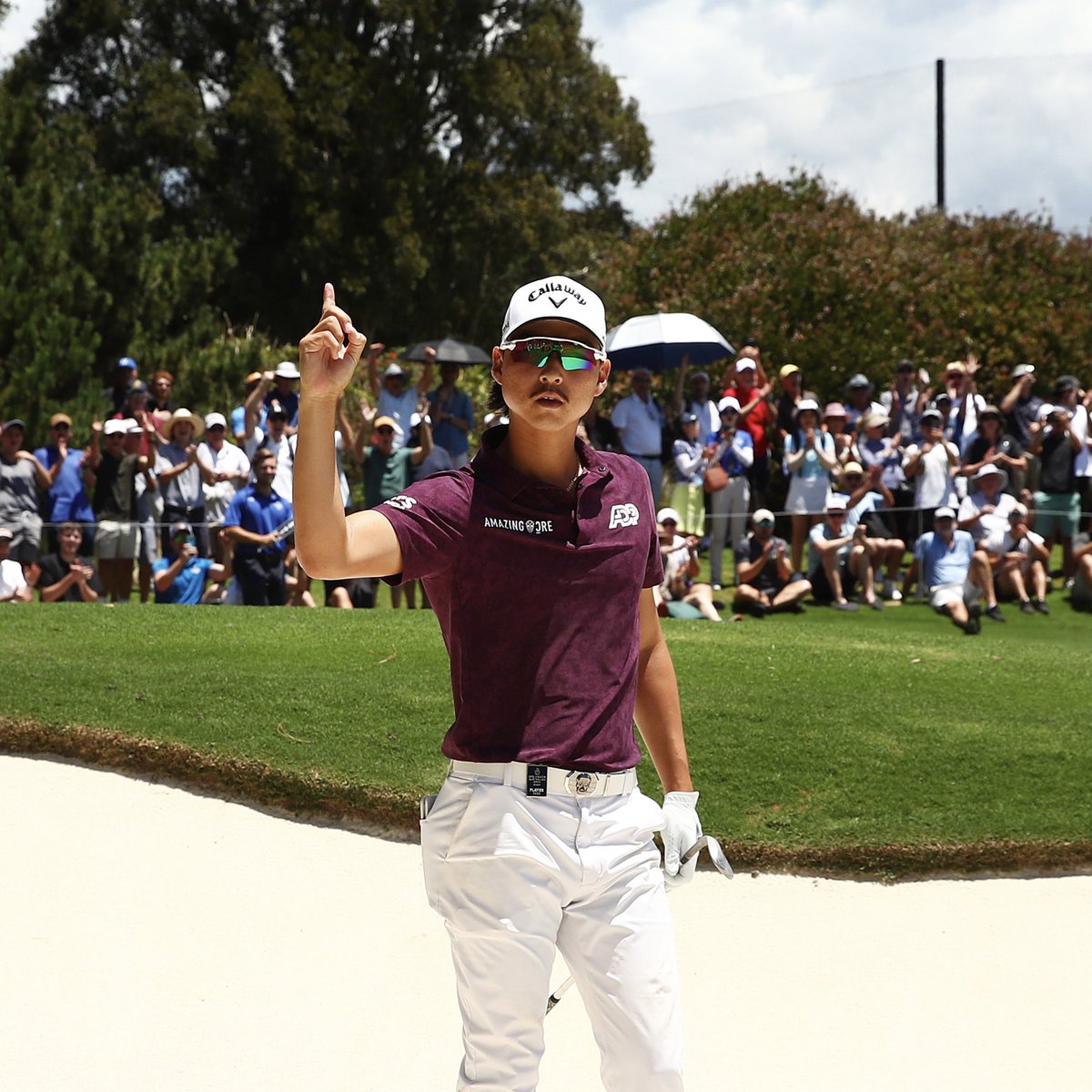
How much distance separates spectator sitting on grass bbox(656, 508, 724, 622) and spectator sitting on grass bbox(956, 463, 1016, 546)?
2.84 meters

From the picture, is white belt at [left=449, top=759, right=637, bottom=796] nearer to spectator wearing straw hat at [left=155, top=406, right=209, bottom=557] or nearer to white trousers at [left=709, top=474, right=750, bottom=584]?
spectator wearing straw hat at [left=155, top=406, right=209, bottom=557]

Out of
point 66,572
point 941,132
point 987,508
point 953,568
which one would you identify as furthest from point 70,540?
point 941,132

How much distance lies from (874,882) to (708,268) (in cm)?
1754

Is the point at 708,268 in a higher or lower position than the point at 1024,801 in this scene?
higher

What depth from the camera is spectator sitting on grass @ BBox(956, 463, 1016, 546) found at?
45.3 ft

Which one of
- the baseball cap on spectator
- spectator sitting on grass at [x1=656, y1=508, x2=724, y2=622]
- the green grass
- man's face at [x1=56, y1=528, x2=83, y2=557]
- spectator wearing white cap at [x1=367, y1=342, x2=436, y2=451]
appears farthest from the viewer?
spectator wearing white cap at [x1=367, y1=342, x2=436, y2=451]

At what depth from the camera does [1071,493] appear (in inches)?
576

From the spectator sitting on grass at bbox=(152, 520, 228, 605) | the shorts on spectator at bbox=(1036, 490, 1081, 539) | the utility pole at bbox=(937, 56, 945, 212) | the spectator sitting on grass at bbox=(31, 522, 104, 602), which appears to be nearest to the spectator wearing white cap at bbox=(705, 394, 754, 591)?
the shorts on spectator at bbox=(1036, 490, 1081, 539)

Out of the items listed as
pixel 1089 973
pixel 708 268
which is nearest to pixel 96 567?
pixel 1089 973

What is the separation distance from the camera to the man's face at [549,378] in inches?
130

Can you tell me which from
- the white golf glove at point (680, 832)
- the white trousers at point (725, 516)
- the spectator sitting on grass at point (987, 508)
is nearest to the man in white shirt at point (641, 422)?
the white trousers at point (725, 516)

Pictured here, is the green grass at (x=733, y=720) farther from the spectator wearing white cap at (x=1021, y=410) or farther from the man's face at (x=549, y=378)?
the spectator wearing white cap at (x=1021, y=410)

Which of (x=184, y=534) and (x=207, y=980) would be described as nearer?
(x=207, y=980)

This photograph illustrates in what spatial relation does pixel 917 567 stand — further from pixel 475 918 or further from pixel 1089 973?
pixel 475 918
